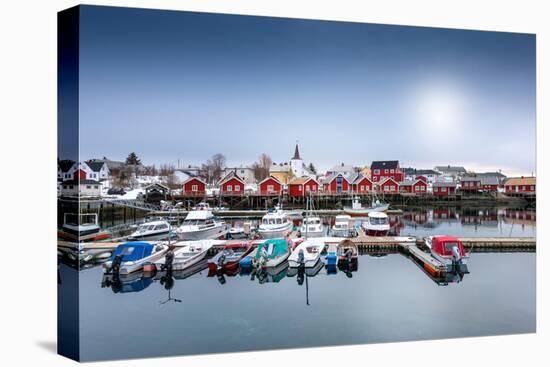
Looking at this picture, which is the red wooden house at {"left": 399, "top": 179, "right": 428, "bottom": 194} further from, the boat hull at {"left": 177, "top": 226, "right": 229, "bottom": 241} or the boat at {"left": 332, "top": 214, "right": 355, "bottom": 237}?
the boat hull at {"left": 177, "top": 226, "right": 229, "bottom": 241}

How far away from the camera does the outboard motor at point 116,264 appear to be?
25.4 feet

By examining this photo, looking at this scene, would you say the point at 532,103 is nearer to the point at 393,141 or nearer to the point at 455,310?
the point at 393,141

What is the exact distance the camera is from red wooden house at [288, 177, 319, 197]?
8.74 meters

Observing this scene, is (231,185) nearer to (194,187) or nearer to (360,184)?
(194,187)

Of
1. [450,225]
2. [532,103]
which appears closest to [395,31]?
[532,103]

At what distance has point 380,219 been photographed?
9234mm

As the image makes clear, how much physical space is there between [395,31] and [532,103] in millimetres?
2495

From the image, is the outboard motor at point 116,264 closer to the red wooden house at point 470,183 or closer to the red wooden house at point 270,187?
the red wooden house at point 270,187

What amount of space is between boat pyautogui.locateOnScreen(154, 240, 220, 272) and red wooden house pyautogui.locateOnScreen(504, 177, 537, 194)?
15.2 ft

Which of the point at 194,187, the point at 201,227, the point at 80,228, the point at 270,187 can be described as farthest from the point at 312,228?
the point at 80,228

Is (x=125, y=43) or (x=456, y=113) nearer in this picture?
(x=125, y=43)

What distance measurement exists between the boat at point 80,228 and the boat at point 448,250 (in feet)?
16.1

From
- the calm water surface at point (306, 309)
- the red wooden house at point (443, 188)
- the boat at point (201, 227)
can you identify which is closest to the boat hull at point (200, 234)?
the boat at point (201, 227)

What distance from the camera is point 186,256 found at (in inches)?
331
